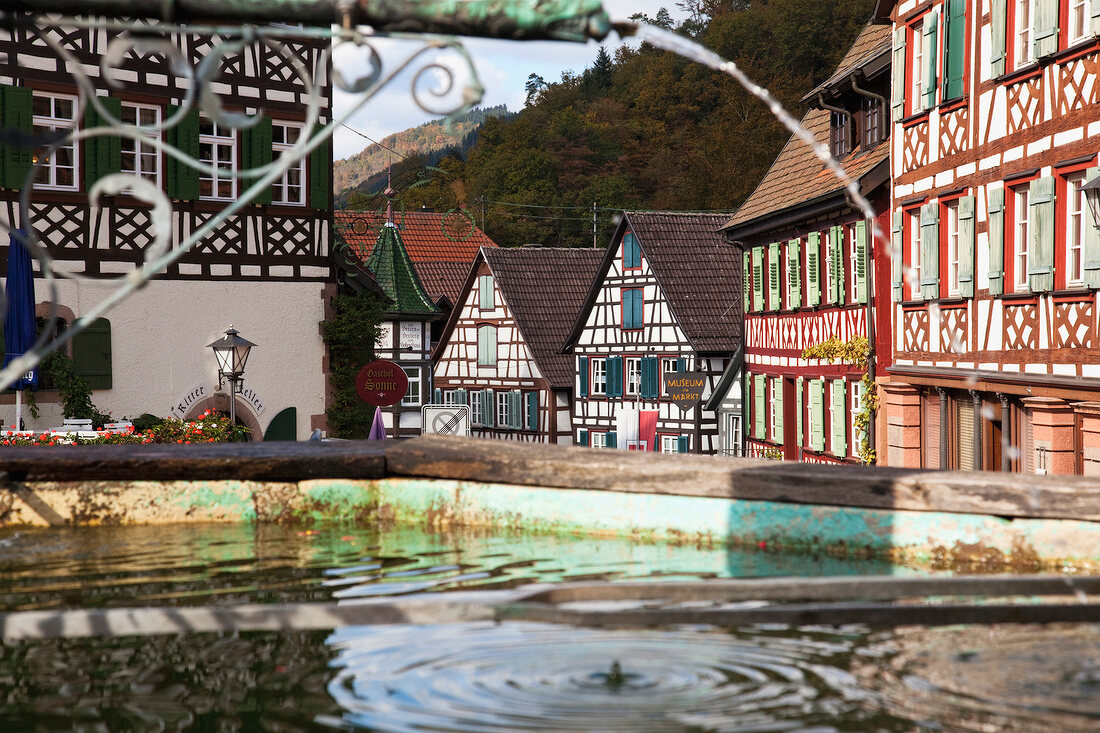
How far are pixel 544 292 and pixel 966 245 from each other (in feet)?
83.1

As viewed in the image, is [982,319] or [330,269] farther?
[330,269]

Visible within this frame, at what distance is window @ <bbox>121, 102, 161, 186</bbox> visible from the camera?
20.7 metres

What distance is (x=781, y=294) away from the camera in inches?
1033

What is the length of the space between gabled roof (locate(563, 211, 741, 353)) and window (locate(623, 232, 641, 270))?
208 mm

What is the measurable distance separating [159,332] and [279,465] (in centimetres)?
1590

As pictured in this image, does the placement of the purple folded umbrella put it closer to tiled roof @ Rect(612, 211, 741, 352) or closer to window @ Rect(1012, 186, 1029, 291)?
window @ Rect(1012, 186, 1029, 291)

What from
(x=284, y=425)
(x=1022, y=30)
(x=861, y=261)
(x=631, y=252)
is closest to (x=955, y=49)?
(x=1022, y=30)

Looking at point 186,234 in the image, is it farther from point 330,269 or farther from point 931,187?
point 931,187

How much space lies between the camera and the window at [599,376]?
37.7 m

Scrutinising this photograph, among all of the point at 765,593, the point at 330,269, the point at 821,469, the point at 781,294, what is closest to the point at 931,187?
the point at 781,294

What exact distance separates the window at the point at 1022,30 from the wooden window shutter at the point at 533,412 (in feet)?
86.4

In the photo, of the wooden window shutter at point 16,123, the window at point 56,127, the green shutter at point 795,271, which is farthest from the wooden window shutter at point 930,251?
the wooden window shutter at point 16,123

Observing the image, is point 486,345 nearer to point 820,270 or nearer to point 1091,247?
point 820,270

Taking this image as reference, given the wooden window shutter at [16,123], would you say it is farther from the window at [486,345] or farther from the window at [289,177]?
the window at [486,345]
